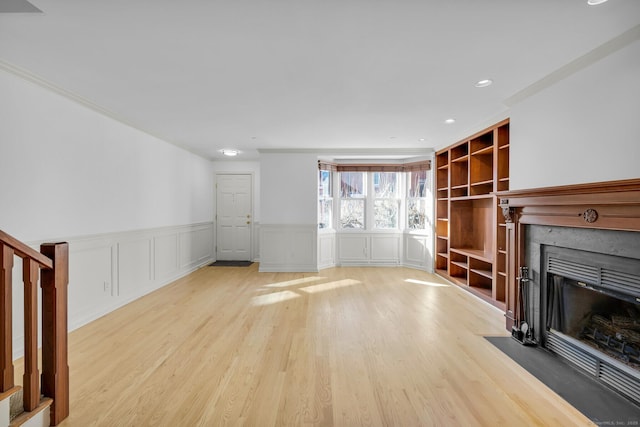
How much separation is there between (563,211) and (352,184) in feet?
14.3

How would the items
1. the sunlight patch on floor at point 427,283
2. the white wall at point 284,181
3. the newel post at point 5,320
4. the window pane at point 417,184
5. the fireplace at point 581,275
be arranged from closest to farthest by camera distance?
the newel post at point 5,320 → the fireplace at point 581,275 → the sunlight patch on floor at point 427,283 → the white wall at point 284,181 → the window pane at point 417,184

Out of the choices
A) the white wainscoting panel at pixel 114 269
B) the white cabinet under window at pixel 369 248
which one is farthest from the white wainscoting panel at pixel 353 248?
the white wainscoting panel at pixel 114 269

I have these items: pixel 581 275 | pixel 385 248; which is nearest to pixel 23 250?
pixel 581 275

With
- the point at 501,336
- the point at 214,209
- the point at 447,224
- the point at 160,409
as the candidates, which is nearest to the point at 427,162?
the point at 447,224

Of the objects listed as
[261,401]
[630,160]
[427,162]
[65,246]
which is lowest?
[261,401]

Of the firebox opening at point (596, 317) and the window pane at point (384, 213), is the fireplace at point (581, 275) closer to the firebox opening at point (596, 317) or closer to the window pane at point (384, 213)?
the firebox opening at point (596, 317)

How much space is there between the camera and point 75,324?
3.20 m

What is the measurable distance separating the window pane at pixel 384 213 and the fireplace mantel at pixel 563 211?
135 inches

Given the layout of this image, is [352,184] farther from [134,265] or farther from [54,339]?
[54,339]

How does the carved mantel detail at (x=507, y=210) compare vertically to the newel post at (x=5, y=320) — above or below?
above

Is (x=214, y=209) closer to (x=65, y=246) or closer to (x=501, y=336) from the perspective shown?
(x=65, y=246)

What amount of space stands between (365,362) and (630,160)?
95.7 inches

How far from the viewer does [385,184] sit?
21.6 ft

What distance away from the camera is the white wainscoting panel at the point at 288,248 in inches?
235
